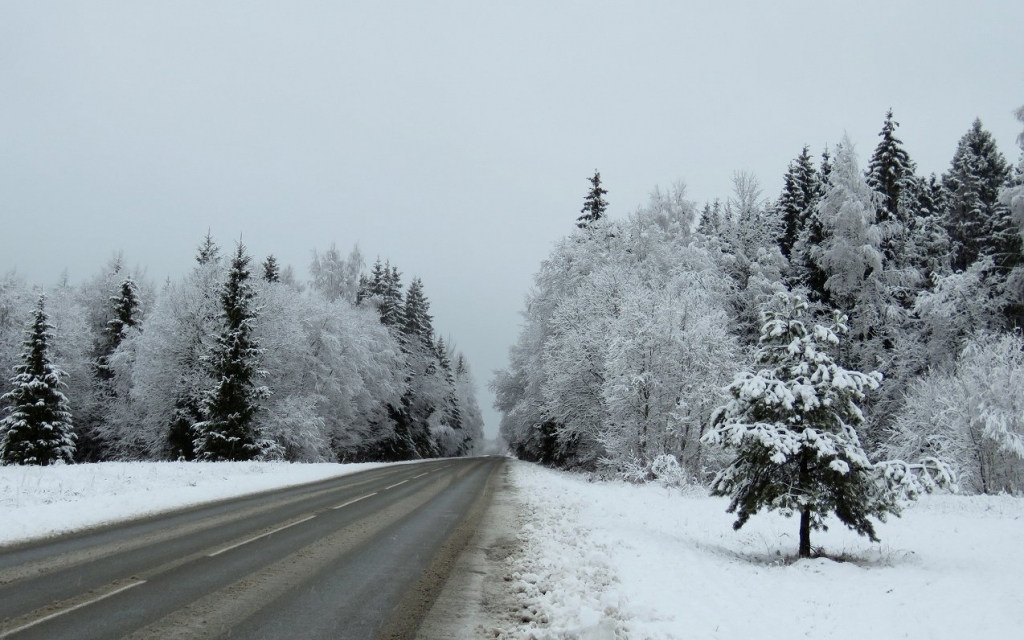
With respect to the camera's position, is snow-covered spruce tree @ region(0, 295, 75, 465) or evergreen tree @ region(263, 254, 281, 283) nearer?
snow-covered spruce tree @ region(0, 295, 75, 465)

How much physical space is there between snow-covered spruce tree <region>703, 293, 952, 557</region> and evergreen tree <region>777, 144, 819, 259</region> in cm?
3116

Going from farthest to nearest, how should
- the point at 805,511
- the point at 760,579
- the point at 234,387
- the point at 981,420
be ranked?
1. the point at 234,387
2. the point at 981,420
3. the point at 805,511
4. the point at 760,579

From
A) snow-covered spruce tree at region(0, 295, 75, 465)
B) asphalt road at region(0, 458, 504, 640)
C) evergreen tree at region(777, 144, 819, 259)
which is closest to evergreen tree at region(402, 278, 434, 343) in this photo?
snow-covered spruce tree at region(0, 295, 75, 465)

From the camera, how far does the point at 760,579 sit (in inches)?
331

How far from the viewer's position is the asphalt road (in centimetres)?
556

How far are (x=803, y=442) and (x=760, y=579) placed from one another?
2.34 meters

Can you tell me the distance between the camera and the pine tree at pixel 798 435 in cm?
935

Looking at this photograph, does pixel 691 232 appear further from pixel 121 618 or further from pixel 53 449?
pixel 53 449

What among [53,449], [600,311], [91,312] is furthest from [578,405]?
[91,312]

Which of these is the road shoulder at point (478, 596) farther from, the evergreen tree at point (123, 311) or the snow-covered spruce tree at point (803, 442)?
the evergreen tree at point (123, 311)

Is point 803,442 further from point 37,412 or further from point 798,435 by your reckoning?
point 37,412

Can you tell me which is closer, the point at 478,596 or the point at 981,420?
the point at 478,596

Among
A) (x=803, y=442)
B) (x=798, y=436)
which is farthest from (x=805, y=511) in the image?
(x=798, y=436)

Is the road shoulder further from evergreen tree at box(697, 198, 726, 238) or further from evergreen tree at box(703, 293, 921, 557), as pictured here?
evergreen tree at box(697, 198, 726, 238)
